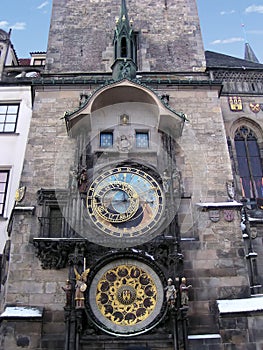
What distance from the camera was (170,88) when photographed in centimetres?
1189

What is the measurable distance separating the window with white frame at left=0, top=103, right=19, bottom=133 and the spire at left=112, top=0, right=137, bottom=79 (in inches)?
133

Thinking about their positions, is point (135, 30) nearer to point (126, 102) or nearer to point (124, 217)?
point (126, 102)

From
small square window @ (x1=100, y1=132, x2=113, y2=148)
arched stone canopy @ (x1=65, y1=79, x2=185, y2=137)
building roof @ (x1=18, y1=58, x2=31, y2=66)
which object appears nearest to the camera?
arched stone canopy @ (x1=65, y1=79, x2=185, y2=137)

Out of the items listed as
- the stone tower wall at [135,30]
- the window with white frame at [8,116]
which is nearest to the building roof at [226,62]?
the stone tower wall at [135,30]

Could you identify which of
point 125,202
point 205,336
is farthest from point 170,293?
point 125,202

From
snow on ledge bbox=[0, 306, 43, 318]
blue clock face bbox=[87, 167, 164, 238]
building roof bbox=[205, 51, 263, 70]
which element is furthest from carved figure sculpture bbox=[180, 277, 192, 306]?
building roof bbox=[205, 51, 263, 70]

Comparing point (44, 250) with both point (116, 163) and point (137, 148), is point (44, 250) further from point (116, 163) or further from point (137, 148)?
point (137, 148)

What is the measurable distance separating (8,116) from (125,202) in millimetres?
5654

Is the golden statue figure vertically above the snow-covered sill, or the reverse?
the golden statue figure

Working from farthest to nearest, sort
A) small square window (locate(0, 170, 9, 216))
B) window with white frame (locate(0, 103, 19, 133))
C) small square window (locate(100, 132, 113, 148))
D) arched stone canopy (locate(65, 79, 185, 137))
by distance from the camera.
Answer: window with white frame (locate(0, 103, 19, 133)) < small square window (locate(0, 170, 9, 216)) < small square window (locate(100, 132, 113, 148)) < arched stone canopy (locate(65, 79, 185, 137))

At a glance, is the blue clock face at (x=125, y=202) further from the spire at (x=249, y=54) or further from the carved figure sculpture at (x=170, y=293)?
the spire at (x=249, y=54)

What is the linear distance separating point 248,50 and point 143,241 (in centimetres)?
1669

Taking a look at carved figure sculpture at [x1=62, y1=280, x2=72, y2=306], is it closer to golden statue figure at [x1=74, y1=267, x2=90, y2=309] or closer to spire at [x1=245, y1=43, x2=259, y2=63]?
golden statue figure at [x1=74, y1=267, x2=90, y2=309]

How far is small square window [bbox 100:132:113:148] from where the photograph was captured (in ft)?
34.6
